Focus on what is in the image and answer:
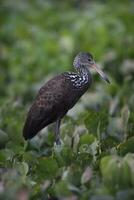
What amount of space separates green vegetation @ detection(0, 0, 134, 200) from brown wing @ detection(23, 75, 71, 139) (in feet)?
0.71

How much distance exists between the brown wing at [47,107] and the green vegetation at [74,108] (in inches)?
8.5

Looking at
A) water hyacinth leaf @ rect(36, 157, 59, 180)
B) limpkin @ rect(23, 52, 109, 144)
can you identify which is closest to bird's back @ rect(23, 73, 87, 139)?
limpkin @ rect(23, 52, 109, 144)

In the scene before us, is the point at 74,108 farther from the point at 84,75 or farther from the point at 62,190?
the point at 62,190

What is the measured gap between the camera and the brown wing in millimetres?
8711

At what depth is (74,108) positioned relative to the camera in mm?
10594

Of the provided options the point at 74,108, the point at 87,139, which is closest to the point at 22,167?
the point at 87,139

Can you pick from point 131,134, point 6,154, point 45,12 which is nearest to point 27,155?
point 6,154

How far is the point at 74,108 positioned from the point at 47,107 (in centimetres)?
186

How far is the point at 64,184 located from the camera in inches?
275

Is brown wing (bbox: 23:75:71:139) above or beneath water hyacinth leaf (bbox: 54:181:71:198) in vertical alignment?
above

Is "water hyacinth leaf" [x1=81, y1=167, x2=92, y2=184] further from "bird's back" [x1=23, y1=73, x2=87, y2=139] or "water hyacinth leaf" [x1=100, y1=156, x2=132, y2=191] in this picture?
"bird's back" [x1=23, y1=73, x2=87, y2=139]

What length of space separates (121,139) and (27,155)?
1.11m

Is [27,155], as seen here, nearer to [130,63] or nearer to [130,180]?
[130,180]

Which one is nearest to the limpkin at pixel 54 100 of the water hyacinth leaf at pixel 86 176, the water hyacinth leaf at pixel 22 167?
the water hyacinth leaf at pixel 22 167
